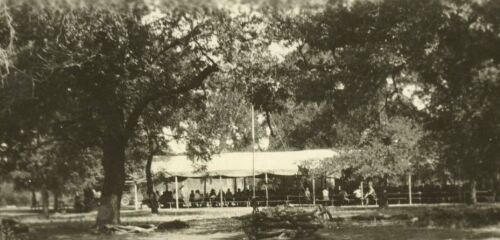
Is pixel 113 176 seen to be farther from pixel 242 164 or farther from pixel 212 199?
pixel 212 199

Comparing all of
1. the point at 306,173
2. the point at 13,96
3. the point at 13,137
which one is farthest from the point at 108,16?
the point at 306,173

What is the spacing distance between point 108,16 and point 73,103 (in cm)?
536

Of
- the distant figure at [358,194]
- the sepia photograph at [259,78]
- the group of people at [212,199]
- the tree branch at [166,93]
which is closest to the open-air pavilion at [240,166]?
the group of people at [212,199]

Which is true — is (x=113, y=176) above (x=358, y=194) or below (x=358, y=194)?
above

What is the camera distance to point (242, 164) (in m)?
44.2

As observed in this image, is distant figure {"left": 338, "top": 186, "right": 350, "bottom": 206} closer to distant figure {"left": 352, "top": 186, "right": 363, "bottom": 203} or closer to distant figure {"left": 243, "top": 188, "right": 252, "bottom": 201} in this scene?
distant figure {"left": 352, "top": 186, "right": 363, "bottom": 203}

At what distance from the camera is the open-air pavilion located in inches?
1678

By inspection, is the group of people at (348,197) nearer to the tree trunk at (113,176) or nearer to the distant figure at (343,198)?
the distant figure at (343,198)

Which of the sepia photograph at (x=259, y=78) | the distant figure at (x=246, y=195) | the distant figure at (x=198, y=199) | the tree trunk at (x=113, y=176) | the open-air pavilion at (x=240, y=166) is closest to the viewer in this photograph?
the sepia photograph at (x=259, y=78)

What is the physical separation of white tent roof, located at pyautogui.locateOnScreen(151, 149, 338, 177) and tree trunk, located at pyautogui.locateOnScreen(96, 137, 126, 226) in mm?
16748

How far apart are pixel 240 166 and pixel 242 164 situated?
1.34 feet

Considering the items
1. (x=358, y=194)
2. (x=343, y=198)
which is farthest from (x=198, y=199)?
(x=358, y=194)

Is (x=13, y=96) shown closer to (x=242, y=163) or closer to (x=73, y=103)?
(x=73, y=103)

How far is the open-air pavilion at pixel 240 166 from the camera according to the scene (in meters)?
42.6
